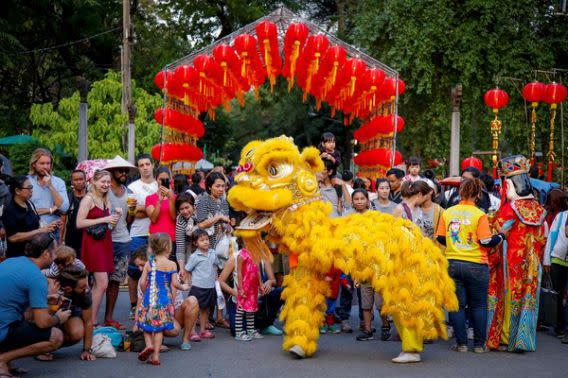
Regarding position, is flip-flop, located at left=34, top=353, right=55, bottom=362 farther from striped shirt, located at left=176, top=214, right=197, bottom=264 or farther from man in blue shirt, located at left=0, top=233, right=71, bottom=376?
striped shirt, located at left=176, top=214, right=197, bottom=264

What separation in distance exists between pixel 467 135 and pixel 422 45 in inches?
98.5

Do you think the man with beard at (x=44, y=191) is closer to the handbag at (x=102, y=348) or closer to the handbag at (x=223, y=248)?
the handbag at (x=102, y=348)

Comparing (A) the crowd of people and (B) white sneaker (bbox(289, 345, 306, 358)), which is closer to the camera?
(A) the crowd of people

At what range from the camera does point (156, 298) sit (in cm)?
593

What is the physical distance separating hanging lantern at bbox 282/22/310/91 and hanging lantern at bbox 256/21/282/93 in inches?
Answer: 7.1

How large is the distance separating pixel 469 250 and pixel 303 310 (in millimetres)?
1587

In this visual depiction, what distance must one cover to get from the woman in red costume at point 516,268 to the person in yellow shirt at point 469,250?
24cm

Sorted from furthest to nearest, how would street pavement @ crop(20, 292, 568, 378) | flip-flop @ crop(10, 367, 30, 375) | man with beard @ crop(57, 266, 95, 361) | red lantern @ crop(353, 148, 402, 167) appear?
red lantern @ crop(353, 148, 402, 167), man with beard @ crop(57, 266, 95, 361), street pavement @ crop(20, 292, 568, 378), flip-flop @ crop(10, 367, 30, 375)

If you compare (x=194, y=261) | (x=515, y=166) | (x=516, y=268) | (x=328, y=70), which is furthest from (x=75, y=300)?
(x=328, y=70)

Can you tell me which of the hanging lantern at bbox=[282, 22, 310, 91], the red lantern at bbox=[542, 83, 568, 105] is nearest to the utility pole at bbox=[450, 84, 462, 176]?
the red lantern at bbox=[542, 83, 568, 105]

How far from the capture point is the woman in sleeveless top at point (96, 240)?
6.57 meters

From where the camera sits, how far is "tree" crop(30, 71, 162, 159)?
723 inches

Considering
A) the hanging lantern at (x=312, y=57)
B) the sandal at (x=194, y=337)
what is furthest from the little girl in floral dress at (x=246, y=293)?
the hanging lantern at (x=312, y=57)

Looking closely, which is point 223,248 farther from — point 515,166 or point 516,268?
point 515,166
